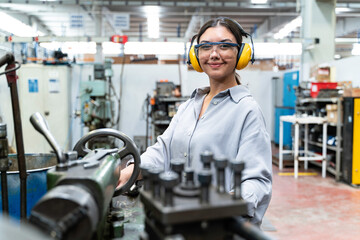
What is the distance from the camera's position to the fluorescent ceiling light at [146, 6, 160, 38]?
6618mm

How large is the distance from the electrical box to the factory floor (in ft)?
11.0

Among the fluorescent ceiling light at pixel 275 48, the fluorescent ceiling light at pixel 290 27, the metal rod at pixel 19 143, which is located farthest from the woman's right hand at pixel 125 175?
the fluorescent ceiling light at pixel 290 27

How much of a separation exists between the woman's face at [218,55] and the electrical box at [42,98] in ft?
13.6

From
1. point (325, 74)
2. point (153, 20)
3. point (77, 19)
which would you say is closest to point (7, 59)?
point (325, 74)

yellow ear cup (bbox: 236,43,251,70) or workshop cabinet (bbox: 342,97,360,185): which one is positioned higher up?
yellow ear cup (bbox: 236,43,251,70)

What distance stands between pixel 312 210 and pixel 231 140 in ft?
8.03

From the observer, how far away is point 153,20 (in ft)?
26.6

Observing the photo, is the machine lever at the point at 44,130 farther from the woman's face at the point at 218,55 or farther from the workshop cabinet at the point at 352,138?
the workshop cabinet at the point at 352,138

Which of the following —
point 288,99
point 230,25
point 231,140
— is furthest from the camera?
point 288,99

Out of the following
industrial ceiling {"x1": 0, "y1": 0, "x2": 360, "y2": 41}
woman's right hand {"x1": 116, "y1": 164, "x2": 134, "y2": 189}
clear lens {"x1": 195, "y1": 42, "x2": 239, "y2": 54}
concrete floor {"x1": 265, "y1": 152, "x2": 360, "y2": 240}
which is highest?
industrial ceiling {"x1": 0, "y1": 0, "x2": 360, "y2": 41}

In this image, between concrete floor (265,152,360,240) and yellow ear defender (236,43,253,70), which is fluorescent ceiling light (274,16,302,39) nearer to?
concrete floor (265,152,360,240)

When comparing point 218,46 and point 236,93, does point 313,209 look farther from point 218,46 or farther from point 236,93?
point 218,46

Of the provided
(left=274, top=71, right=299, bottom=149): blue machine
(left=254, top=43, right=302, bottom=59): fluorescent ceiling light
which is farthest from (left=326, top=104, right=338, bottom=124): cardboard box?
(left=274, top=71, right=299, bottom=149): blue machine

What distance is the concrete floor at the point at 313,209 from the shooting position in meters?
2.54
